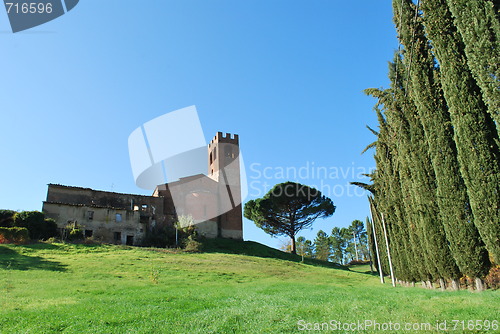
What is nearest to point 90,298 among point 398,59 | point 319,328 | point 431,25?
point 319,328

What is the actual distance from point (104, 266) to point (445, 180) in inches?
680

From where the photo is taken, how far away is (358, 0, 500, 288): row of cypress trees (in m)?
9.27

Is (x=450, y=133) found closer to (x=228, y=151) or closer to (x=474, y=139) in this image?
(x=474, y=139)

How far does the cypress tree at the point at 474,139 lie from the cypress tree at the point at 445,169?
1.32 meters

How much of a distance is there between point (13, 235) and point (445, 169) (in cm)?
2779

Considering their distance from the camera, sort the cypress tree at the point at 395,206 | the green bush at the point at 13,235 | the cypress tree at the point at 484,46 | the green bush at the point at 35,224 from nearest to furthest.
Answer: the cypress tree at the point at 484,46 → the cypress tree at the point at 395,206 → the green bush at the point at 13,235 → the green bush at the point at 35,224

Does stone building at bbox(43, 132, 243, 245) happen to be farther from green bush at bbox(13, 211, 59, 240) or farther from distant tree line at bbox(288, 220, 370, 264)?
distant tree line at bbox(288, 220, 370, 264)

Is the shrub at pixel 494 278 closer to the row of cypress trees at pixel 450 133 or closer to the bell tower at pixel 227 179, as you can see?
the row of cypress trees at pixel 450 133

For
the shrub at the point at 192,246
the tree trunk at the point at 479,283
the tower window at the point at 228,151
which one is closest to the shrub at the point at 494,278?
the tree trunk at the point at 479,283

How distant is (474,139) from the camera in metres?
9.83

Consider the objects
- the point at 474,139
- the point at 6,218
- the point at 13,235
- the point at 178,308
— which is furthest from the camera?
the point at 6,218

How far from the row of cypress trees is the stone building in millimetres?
26381

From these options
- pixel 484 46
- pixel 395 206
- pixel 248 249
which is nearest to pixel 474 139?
pixel 484 46

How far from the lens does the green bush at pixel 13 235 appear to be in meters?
25.3
